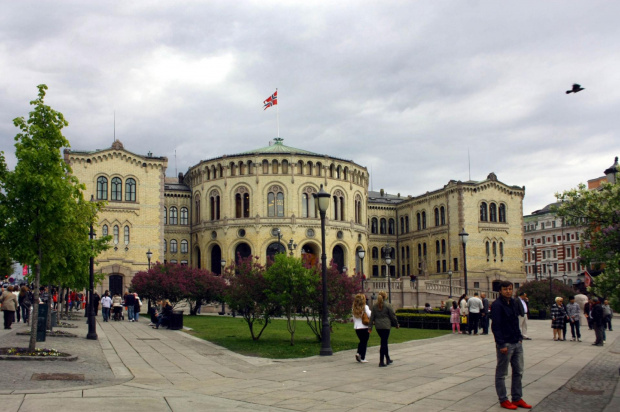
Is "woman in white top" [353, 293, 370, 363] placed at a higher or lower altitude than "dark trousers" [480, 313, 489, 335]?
higher

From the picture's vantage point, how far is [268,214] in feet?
214

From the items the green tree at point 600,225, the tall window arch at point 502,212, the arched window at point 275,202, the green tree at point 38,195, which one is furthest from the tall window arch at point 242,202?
the green tree at point 600,225

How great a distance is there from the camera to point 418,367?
49.1 ft

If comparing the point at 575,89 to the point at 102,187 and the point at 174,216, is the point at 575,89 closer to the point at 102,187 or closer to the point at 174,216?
the point at 102,187

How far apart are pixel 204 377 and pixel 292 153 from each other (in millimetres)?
53385

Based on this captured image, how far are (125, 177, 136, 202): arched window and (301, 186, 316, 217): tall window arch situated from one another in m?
17.4

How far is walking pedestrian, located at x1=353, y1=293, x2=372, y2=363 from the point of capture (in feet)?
51.7

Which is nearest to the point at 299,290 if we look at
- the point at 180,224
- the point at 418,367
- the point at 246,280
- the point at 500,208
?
the point at 246,280

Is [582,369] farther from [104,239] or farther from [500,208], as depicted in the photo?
[500,208]

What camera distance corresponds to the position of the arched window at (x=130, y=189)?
61.1m

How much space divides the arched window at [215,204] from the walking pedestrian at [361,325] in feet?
172

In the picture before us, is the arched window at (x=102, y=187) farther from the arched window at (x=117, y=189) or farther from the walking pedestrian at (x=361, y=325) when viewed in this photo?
the walking pedestrian at (x=361, y=325)

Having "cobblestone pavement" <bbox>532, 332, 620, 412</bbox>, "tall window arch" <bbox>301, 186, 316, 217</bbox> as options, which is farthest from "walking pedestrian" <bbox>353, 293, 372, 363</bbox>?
"tall window arch" <bbox>301, 186, 316, 217</bbox>

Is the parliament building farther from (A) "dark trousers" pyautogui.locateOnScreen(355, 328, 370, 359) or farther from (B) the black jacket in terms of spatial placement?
(B) the black jacket
